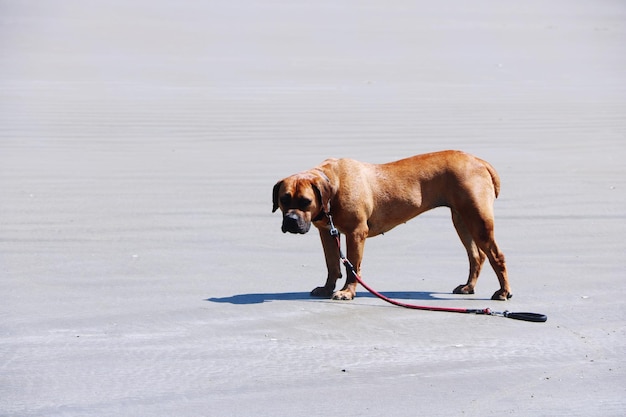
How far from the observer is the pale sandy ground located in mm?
6035

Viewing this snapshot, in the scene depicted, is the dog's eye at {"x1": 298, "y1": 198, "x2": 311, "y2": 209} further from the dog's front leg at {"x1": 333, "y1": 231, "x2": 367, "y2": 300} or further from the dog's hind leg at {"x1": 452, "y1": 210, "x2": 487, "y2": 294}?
the dog's hind leg at {"x1": 452, "y1": 210, "x2": 487, "y2": 294}

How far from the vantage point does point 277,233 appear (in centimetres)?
1014

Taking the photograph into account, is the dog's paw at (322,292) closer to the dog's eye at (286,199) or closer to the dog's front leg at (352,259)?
the dog's front leg at (352,259)

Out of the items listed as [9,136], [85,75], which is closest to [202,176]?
[9,136]

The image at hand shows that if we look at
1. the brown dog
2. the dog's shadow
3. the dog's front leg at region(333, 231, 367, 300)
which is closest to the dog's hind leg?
the brown dog

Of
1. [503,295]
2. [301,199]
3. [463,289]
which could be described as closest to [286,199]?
[301,199]

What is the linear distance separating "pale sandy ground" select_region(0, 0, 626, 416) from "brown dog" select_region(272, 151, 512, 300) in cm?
31

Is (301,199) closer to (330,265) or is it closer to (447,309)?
(330,265)

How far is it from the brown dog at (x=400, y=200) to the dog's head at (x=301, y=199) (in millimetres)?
17

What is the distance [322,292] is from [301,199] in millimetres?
839

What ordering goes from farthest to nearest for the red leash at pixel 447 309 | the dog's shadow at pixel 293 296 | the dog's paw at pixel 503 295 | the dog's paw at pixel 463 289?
the dog's paw at pixel 463 289 < the dog's paw at pixel 503 295 < the dog's shadow at pixel 293 296 < the red leash at pixel 447 309

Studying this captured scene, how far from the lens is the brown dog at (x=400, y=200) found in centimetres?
795

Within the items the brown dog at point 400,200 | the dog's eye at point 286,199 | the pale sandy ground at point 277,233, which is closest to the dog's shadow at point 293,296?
the pale sandy ground at point 277,233

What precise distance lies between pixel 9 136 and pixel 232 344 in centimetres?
920
